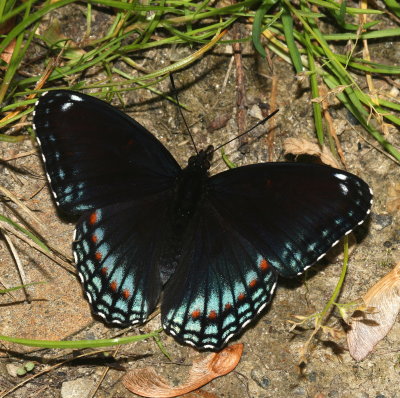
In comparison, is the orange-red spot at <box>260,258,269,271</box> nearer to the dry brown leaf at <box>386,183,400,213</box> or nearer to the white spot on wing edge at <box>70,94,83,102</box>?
the dry brown leaf at <box>386,183,400,213</box>

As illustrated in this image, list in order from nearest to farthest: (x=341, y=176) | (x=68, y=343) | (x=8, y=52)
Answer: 1. (x=68, y=343)
2. (x=341, y=176)
3. (x=8, y=52)

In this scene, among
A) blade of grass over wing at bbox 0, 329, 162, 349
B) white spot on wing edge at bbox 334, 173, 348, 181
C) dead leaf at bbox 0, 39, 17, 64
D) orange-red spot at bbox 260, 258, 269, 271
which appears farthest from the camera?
dead leaf at bbox 0, 39, 17, 64

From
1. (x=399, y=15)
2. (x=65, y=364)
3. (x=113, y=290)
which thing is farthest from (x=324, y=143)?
(x=65, y=364)

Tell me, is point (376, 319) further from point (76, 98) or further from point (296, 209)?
point (76, 98)

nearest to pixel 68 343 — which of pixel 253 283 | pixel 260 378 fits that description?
pixel 253 283

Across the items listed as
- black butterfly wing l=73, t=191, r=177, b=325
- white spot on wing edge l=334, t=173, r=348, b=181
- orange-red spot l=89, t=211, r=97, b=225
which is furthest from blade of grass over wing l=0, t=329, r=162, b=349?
white spot on wing edge l=334, t=173, r=348, b=181

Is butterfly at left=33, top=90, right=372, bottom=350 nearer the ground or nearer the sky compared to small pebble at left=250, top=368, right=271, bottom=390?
nearer the sky
